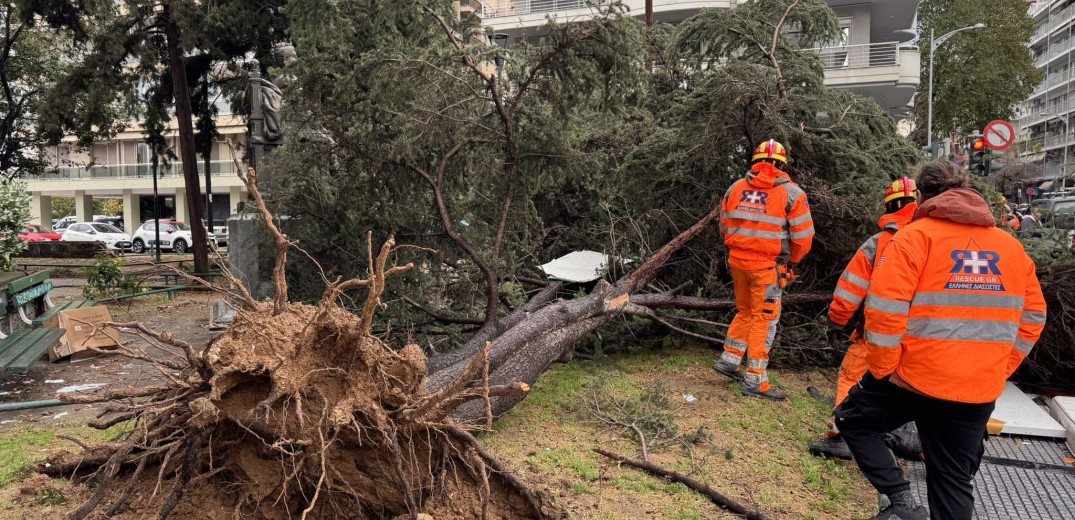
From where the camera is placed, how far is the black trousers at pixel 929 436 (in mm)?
3062

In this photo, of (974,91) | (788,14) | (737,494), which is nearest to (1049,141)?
(974,91)

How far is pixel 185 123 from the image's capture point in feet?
43.5

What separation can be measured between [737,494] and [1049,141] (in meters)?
75.2

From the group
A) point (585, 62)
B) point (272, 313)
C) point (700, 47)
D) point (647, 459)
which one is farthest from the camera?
point (700, 47)

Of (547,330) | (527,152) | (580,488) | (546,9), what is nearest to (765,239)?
(547,330)

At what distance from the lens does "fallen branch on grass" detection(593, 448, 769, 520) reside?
345 centimetres

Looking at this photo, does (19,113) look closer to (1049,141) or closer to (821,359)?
(821,359)

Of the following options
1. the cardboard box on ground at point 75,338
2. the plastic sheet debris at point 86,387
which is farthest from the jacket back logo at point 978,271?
the cardboard box on ground at point 75,338

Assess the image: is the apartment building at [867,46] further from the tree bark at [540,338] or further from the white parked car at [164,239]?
the tree bark at [540,338]

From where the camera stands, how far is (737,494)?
3699 mm

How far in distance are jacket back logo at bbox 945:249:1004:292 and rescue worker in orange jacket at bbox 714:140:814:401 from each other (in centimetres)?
220

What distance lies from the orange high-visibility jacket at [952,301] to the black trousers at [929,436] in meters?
0.12

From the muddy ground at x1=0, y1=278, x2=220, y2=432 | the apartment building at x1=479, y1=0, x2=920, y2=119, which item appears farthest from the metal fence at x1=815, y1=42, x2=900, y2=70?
the muddy ground at x1=0, y1=278, x2=220, y2=432

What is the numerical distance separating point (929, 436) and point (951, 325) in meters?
0.54
